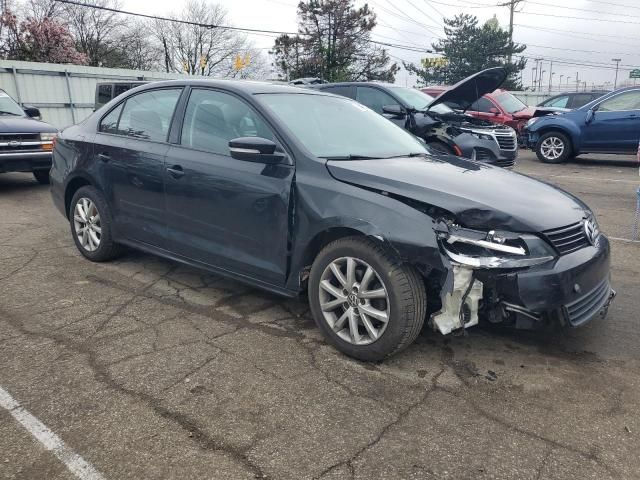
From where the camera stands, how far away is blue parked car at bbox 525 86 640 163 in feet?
36.9

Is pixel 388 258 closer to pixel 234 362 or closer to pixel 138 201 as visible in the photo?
pixel 234 362

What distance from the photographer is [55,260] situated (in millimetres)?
4938

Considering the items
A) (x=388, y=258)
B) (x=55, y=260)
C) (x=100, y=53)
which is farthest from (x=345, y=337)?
(x=100, y=53)

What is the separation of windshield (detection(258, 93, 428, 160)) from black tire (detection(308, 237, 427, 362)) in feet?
2.37

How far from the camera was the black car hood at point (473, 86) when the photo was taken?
300 inches

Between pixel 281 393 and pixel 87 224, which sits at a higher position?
pixel 87 224

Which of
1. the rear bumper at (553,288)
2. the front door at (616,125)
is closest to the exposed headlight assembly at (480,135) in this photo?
the front door at (616,125)

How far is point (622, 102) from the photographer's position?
37.3ft

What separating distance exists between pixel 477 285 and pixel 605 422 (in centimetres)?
89

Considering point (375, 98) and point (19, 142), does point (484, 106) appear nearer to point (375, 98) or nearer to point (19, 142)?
point (375, 98)

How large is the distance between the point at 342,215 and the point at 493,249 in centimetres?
86

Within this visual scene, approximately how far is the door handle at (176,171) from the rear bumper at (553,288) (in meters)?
2.27

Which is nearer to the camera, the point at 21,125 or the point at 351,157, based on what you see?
the point at 351,157

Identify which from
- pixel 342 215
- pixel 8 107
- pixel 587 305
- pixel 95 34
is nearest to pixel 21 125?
pixel 8 107
